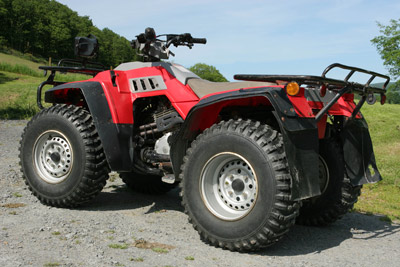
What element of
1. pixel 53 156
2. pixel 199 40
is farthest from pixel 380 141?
pixel 53 156

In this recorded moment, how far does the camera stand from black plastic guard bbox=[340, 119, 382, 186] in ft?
16.1

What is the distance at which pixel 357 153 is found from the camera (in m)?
4.92

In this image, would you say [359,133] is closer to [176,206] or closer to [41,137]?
[176,206]

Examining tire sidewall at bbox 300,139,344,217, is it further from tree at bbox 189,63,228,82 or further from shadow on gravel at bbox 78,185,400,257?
tree at bbox 189,63,228,82

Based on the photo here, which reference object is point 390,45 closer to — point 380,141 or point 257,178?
point 380,141

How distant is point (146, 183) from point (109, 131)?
1.59m

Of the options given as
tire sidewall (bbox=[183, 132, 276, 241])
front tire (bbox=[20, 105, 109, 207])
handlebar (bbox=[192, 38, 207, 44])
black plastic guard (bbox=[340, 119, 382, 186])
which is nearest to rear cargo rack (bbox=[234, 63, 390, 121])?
black plastic guard (bbox=[340, 119, 382, 186])

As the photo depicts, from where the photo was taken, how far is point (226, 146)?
406 centimetres

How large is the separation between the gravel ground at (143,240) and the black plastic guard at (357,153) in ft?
2.29

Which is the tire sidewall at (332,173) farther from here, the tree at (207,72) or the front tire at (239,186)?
the tree at (207,72)

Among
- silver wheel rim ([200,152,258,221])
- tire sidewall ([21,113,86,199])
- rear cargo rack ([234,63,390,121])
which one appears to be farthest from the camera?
tire sidewall ([21,113,86,199])

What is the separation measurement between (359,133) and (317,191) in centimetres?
138

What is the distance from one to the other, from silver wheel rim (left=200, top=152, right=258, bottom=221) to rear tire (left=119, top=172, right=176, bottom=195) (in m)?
2.30

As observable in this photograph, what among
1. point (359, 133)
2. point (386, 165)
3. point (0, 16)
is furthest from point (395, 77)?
point (0, 16)
